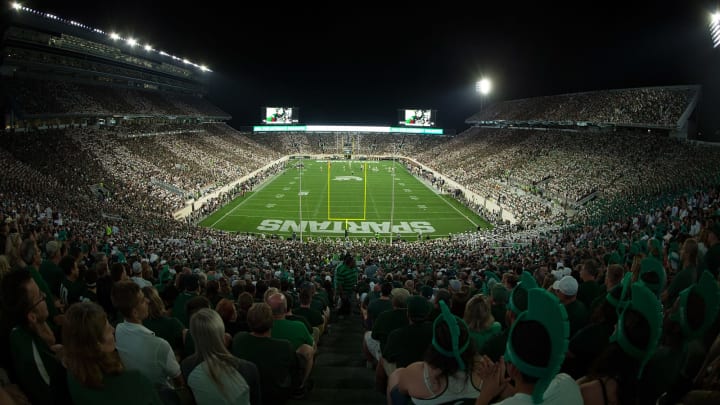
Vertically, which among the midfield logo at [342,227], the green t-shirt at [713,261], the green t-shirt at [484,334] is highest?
the green t-shirt at [713,261]

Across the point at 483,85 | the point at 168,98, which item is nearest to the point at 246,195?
the point at 168,98

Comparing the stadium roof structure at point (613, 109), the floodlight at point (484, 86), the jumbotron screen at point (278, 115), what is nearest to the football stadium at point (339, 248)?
the stadium roof structure at point (613, 109)

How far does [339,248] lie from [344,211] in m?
14.9

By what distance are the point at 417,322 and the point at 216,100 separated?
3551 inches

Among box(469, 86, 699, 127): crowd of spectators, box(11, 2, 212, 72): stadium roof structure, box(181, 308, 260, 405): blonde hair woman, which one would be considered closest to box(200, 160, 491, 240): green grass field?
box(469, 86, 699, 127): crowd of spectators

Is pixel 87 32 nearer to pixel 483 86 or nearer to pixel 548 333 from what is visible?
pixel 548 333

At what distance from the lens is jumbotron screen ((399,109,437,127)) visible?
8312 centimetres

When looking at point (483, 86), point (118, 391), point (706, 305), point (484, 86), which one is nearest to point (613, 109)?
point (484, 86)

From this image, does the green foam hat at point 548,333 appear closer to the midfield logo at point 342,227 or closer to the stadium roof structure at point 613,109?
the midfield logo at point 342,227

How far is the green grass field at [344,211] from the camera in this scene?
30.9 metres

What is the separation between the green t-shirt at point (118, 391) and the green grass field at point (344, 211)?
25566mm

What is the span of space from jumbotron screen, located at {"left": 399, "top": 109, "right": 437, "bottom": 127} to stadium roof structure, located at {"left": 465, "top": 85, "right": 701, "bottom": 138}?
18627mm

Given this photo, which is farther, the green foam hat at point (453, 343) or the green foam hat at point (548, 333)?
the green foam hat at point (453, 343)

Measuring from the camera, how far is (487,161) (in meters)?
54.3
